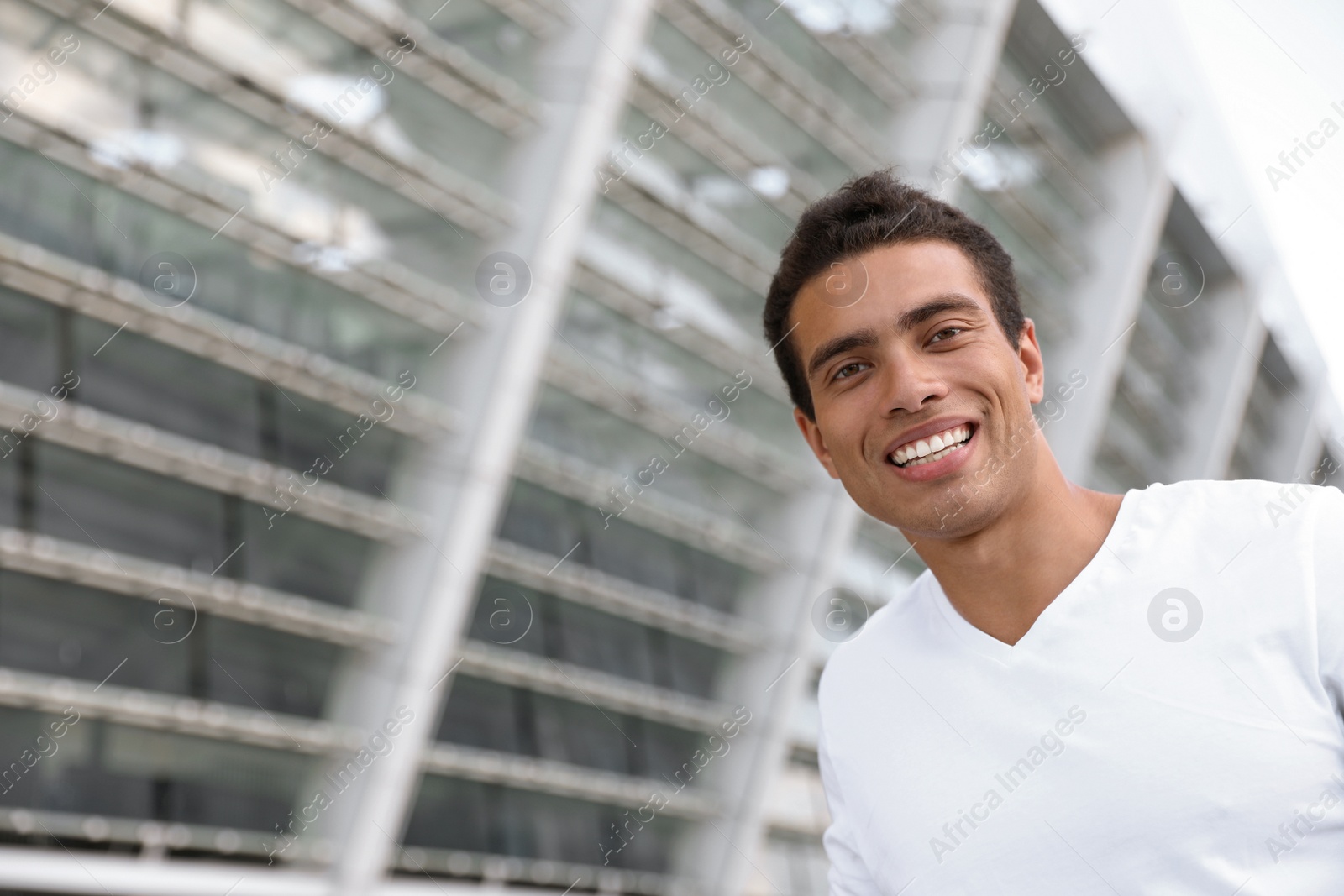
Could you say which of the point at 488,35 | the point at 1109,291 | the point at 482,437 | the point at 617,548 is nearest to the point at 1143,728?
the point at 482,437

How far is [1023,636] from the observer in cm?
161

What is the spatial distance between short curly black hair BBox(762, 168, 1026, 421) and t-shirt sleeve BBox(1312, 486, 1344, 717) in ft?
1.83

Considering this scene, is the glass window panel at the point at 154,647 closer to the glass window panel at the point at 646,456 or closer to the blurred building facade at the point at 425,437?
the blurred building facade at the point at 425,437

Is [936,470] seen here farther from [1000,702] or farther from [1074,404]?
[1074,404]

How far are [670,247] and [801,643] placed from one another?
193 inches

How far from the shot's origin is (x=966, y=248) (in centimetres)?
180

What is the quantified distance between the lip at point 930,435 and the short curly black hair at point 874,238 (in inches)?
10.0

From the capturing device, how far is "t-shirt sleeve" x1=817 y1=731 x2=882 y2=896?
1.75 metres

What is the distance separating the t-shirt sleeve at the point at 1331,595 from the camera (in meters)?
1.35

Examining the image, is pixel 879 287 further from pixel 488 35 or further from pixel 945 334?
pixel 488 35

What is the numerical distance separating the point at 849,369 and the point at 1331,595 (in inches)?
27.4

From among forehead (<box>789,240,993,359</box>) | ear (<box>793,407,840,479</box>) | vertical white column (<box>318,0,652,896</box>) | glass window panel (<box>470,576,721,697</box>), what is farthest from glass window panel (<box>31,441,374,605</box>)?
forehead (<box>789,240,993,359</box>)

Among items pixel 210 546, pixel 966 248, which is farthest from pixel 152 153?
pixel 966 248

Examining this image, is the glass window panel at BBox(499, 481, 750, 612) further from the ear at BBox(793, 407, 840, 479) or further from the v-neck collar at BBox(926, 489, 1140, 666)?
the v-neck collar at BBox(926, 489, 1140, 666)
